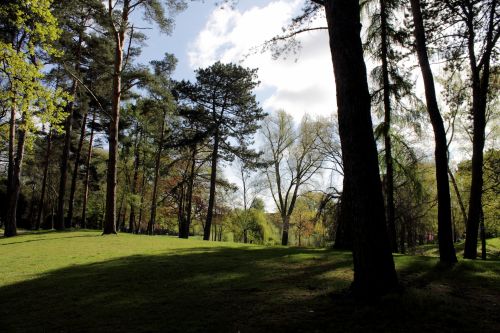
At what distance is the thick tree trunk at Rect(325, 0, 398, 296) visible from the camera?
468cm

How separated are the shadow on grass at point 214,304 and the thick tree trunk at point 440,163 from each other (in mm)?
771

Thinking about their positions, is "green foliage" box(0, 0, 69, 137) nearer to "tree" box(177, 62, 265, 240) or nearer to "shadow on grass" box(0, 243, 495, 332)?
"shadow on grass" box(0, 243, 495, 332)

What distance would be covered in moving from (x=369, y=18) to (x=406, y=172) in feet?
18.9

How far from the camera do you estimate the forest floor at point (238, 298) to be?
400 centimetres

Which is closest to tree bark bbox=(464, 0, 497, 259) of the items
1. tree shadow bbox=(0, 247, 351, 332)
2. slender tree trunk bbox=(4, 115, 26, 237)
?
tree shadow bbox=(0, 247, 351, 332)

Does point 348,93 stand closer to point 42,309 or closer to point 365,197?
point 365,197

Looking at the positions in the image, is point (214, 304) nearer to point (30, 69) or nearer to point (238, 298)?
point (238, 298)

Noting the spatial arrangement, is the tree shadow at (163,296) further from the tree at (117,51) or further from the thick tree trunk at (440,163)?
the tree at (117,51)

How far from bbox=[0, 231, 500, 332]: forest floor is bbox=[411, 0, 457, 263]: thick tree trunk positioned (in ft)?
1.50

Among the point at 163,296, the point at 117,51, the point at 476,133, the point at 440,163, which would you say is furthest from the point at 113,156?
the point at 476,133

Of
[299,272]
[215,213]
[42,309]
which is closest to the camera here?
[42,309]

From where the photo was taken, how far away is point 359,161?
4.78 metres

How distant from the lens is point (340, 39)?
5105mm

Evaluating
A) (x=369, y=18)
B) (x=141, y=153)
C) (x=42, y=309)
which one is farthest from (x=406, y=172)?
(x=141, y=153)
